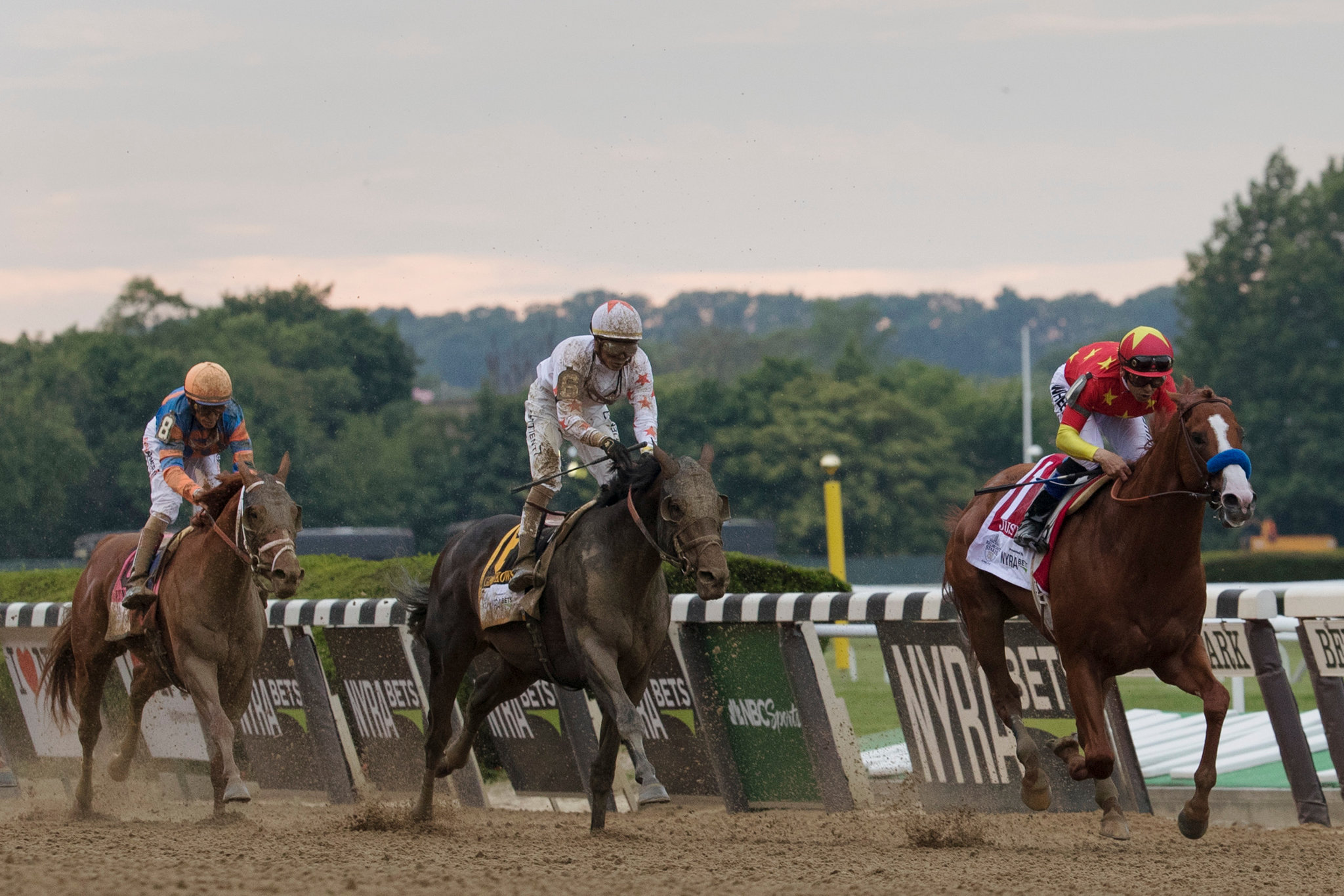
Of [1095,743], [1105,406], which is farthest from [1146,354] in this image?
[1095,743]

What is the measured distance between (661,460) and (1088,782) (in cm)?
224

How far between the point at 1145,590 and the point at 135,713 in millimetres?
4884

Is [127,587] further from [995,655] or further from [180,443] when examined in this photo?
[995,655]

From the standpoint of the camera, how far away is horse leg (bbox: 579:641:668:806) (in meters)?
5.94

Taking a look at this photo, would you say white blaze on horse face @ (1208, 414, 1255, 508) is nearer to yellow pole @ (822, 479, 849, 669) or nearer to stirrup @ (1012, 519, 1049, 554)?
stirrup @ (1012, 519, 1049, 554)

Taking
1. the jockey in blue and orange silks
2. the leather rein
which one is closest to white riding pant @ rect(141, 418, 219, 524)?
the jockey in blue and orange silks

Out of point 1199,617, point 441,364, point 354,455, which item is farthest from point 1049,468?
point 441,364

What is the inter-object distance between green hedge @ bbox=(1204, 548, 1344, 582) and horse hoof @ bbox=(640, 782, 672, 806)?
76.3ft

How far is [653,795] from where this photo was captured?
19.4 feet

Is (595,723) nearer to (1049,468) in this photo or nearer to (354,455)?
(1049,468)

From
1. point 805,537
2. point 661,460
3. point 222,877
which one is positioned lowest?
point 805,537

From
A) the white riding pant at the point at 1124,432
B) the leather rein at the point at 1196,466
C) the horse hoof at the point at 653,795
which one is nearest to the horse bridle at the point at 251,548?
the horse hoof at the point at 653,795

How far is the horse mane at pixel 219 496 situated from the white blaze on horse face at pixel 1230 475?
4024 mm

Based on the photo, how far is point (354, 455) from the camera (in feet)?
187
